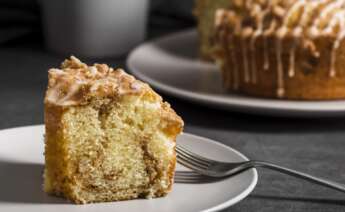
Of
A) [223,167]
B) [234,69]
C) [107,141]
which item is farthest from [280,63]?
[107,141]

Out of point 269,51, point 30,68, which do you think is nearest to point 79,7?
point 30,68

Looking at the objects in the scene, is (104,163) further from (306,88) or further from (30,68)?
(30,68)

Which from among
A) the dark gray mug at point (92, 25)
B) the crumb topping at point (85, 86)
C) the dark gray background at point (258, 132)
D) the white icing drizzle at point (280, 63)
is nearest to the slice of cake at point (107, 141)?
the crumb topping at point (85, 86)

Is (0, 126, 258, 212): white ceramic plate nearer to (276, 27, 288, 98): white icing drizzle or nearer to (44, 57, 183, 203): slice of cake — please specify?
(44, 57, 183, 203): slice of cake

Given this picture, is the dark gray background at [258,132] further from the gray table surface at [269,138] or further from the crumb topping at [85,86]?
the crumb topping at [85,86]

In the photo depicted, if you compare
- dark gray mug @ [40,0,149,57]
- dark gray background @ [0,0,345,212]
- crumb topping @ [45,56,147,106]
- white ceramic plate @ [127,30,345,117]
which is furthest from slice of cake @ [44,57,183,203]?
dark gray mug @ [40,0,149,57]
